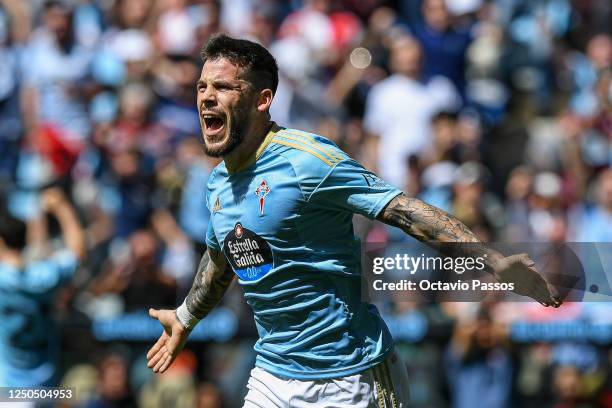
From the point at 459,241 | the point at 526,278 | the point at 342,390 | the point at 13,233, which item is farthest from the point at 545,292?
the point at 13,233

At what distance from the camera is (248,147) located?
5.36m

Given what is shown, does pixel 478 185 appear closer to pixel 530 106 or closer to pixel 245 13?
pixel 530 106

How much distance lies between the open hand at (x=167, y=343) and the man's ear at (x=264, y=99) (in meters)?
1.20

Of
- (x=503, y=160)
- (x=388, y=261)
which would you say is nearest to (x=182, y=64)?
(x=503, y=160)

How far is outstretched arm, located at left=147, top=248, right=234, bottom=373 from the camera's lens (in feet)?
19.2

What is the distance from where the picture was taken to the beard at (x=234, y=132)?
5.29 meters

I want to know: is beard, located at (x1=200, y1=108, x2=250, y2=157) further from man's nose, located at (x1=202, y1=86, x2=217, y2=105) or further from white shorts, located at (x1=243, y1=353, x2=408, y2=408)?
white shorts, located at (x1=243, y1=353, x2=408, y2=408)

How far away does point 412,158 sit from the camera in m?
11.4

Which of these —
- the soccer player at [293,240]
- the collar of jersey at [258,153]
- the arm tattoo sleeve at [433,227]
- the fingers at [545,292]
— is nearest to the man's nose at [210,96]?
the soccer player at [293,240]

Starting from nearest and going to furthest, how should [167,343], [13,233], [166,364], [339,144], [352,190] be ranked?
[352,190] → [166,364] → [167,343] → [13,233] → [339,144]

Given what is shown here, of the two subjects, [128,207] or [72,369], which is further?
[128,207]

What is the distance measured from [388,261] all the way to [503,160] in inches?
255

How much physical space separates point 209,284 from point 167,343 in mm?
367

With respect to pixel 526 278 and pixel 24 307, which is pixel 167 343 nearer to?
pixel 526 278
